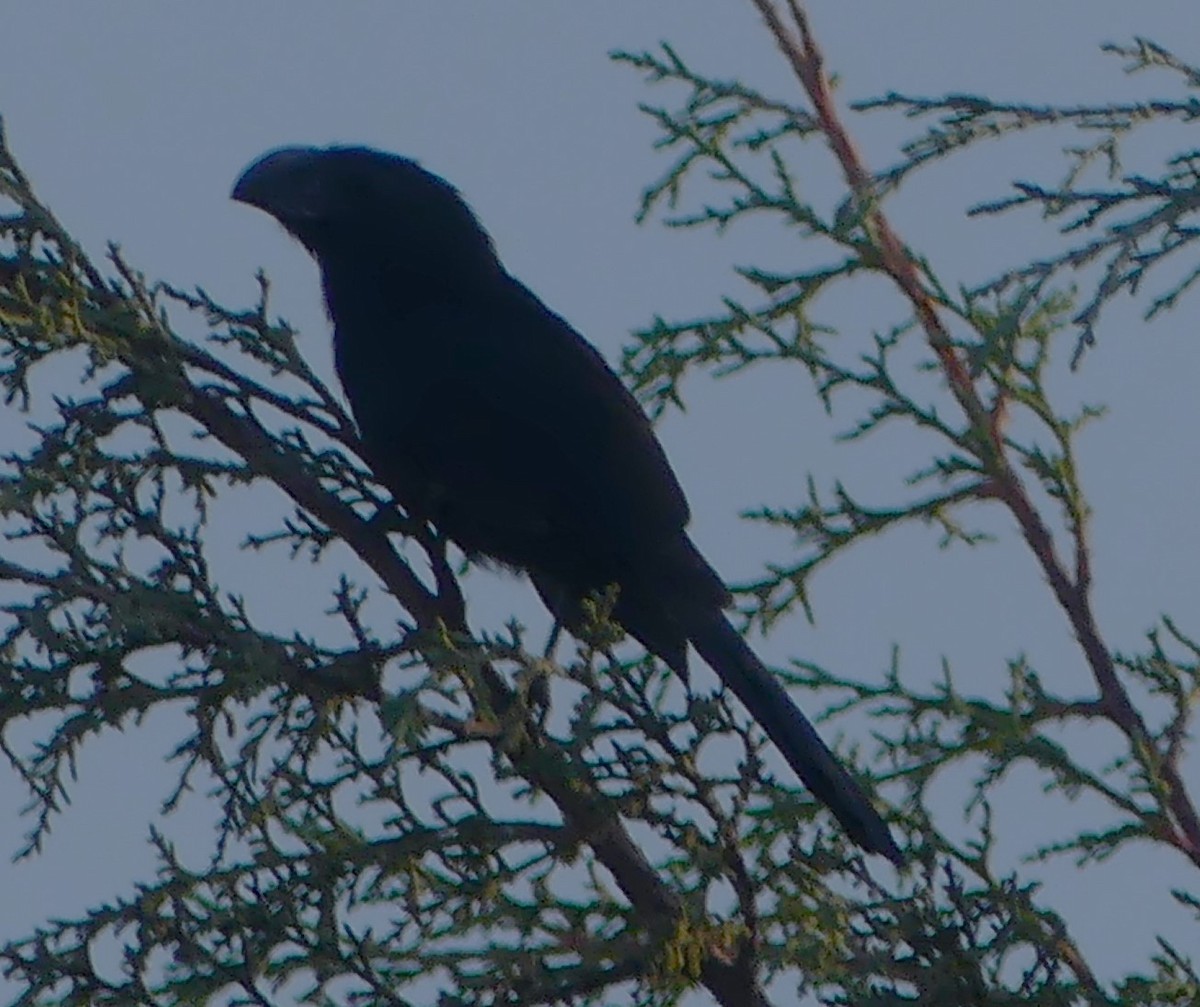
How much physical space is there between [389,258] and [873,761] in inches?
78.2

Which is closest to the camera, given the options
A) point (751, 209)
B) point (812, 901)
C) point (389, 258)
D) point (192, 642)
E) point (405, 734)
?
point (405, 734)

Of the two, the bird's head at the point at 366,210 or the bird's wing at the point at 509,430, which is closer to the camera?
the bird's wing at the point at 509,430

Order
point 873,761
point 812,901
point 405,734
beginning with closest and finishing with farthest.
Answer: point 405,734
point 812,901
point 873,761

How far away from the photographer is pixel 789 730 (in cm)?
468

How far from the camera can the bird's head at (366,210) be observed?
224 inches

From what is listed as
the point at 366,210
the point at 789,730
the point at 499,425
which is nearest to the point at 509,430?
the point at 499,425

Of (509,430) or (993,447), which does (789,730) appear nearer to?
(993,447)

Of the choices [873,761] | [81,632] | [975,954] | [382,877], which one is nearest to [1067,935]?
[975,954]

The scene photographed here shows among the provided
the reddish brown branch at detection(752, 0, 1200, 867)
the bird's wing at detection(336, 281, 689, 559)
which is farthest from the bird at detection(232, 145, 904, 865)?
the reddish brown branch at detection(752, 0, 1200, 867)

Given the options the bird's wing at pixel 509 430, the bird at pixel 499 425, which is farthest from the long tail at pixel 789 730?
the bird's wing at pixel 509 430

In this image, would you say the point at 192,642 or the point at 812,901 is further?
the point at 812,901

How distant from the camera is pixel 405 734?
3334 mm

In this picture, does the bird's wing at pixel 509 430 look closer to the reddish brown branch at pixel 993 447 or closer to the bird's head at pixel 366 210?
the bird's head at pixel 366 210

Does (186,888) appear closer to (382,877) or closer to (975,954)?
(382,877)
